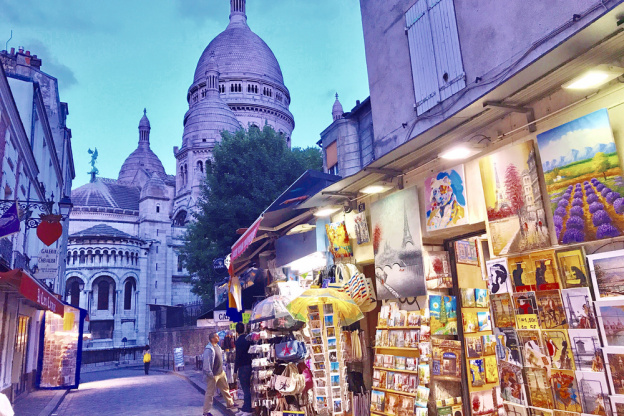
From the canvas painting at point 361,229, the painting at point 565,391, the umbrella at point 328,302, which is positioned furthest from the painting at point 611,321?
the canvas painting at point 361,229

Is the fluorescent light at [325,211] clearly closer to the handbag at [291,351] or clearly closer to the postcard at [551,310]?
the handbag at [291,351]

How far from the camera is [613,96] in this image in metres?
3.92

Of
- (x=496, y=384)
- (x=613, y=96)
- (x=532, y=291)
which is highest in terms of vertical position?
(x=613, y=96)

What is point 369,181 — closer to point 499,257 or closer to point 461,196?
point 461,196

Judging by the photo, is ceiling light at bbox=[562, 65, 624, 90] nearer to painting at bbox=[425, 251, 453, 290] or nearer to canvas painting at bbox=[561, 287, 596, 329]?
canvas painting at bbox=[561, 287, 596, 329]

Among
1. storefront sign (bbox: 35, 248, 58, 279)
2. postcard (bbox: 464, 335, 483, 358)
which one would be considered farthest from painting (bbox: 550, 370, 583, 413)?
storefront sign (bbox: 35, 248, 58, 279)

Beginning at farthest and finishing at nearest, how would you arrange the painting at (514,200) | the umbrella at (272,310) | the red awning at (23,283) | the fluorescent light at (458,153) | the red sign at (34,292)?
the red sign at (34,292), the red awning at (23,283), the umbrella at (272,310), the fluorescent light at (458,153), the painting at (514,200)

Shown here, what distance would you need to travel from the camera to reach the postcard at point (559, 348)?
4.07m

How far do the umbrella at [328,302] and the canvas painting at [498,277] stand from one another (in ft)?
8.65

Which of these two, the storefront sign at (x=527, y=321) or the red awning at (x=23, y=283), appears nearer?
the storefront sign at (x=527, y=321)

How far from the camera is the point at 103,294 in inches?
1977

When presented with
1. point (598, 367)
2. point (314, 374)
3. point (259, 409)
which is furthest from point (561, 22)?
point (259, 409)

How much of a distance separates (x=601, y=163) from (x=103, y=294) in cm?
5386

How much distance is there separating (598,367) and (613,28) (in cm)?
273
